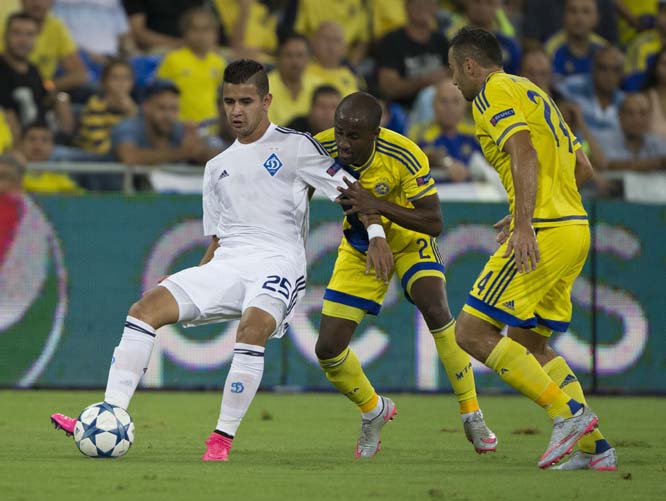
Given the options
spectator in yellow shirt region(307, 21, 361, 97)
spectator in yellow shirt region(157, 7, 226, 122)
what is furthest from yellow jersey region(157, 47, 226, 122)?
spectator in yellow shirt region(307, 21, 361, 97)

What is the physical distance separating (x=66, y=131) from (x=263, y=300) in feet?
25.0

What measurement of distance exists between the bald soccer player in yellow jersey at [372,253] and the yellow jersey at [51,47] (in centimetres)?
753

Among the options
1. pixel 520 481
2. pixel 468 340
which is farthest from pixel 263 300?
pixel 520 481

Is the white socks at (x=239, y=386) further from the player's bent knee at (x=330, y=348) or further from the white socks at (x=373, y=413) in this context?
the white socks at (x=373, y=413)

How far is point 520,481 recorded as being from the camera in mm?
6145

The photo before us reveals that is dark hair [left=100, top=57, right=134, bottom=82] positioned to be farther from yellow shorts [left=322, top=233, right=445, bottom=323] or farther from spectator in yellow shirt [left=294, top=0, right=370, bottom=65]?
yellow shorts [left=322, top=233, right=445, bottom=323]

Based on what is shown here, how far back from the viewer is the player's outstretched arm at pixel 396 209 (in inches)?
286

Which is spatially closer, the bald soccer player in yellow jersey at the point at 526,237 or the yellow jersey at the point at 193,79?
the bald soccer player in yellow jersey at the point at 526,237

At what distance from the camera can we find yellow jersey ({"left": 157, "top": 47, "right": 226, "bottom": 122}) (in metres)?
14.3

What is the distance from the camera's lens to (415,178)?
7656mm

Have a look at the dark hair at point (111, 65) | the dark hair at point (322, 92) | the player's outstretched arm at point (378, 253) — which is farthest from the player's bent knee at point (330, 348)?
the dark hair at point (111, 65)

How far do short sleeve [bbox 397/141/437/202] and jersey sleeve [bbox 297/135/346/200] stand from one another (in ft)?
1.80

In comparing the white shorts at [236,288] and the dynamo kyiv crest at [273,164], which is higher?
the dynamo kyiv crest at [273,164]

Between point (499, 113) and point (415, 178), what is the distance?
1.21 meters
